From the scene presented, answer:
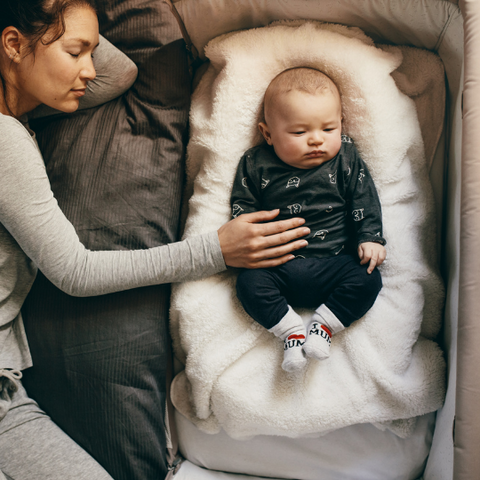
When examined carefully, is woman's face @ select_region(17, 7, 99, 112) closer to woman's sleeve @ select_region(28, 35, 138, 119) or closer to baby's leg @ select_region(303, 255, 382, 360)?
woman's sleeve @ select_region(28, 35, 138, 119)

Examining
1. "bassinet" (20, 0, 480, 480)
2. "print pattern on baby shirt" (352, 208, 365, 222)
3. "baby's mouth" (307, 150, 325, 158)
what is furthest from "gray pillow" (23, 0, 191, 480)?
"print pattern on baby shirt" (352, 208, 365, 222)

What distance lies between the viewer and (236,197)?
43.9 inches

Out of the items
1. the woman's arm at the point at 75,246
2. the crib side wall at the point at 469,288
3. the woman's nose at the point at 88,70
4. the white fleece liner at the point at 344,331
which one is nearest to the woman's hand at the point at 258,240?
the woman's arm at the point at 75,246

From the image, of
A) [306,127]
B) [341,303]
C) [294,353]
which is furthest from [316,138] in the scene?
[294,353]

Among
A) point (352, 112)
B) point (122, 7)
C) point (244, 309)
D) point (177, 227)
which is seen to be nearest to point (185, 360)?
point (244, 309)

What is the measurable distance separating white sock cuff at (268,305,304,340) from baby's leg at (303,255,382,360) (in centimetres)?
3

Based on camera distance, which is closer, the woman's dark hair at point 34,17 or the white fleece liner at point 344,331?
the woman's dark hair at point 34,17

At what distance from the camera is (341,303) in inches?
39.3

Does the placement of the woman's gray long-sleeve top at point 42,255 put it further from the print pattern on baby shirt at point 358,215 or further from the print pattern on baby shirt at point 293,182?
the print pattern on baby shirt at point 358,215

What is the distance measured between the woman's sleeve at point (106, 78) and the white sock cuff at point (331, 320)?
80cm

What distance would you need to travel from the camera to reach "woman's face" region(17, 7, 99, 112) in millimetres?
923

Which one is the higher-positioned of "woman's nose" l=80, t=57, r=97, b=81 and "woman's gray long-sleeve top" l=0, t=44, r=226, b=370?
"woman's nose" l=80, t=57, r=97, b=81

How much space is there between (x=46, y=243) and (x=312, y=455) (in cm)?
82

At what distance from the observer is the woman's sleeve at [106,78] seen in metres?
1.08
